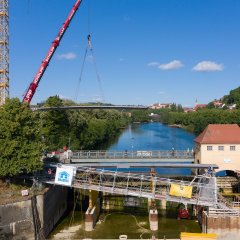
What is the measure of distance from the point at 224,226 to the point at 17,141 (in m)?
20.4

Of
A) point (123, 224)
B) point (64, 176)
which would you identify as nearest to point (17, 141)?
point (64, 176)

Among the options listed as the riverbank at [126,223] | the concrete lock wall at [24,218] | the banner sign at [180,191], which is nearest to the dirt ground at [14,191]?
the concrete lock wall at [24,218]

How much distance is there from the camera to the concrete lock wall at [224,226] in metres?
32.1

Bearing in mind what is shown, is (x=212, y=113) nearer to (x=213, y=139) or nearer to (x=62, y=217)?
(x=213, y=139)

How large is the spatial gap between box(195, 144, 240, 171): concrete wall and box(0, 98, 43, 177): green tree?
20186 mm

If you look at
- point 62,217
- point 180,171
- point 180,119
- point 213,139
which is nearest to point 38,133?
point 62,217

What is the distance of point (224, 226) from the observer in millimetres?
32344

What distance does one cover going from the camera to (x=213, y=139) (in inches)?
1740

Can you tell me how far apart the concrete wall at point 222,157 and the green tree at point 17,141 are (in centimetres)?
2019

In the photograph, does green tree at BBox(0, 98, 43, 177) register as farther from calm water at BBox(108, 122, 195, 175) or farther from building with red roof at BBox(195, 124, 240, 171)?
calm water at BBox(108, 122, 195, 175)

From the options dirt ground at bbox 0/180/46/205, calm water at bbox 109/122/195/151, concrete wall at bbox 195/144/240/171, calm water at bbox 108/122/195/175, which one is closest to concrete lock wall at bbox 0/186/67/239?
dirt ground at bbox 0/180/46/205

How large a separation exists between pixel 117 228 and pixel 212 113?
110 metres

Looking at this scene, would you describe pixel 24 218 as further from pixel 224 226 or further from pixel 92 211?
pixel 224 226

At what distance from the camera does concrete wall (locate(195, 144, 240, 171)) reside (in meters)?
43.6
